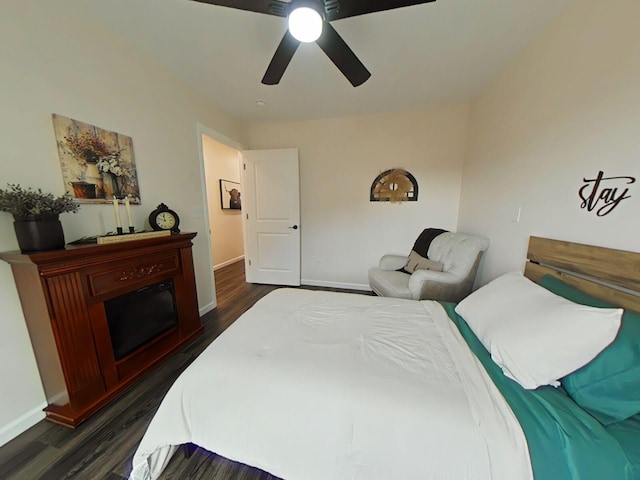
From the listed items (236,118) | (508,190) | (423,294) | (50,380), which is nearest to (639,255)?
(508,190)

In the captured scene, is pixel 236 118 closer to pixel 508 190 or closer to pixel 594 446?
pixel 508 190

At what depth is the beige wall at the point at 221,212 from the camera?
13.5 ft

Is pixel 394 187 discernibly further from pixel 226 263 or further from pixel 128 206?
pixel 226 263

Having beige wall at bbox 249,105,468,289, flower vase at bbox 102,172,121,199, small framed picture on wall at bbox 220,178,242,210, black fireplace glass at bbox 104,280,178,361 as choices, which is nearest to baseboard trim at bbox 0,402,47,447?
black fireplace glass at bbox 104,280,178,361

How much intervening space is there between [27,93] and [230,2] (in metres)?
1.24

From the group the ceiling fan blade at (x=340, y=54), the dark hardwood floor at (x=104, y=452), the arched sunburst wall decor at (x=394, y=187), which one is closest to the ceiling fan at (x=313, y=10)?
the ceiling fan blade at (x=340, y=54)

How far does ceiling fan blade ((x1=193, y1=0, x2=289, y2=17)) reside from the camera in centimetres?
108

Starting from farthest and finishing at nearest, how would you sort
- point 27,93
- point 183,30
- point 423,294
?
point 423,294, point 183,30, point 27,93

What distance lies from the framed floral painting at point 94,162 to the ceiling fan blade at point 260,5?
1.19 meters

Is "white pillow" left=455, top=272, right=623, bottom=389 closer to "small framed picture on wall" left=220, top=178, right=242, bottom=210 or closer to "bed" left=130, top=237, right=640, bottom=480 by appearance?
"bed" left=130, top=237, right=640, bottom=480

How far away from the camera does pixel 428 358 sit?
3.23 ft

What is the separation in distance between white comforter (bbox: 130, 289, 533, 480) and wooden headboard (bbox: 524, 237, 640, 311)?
68cm

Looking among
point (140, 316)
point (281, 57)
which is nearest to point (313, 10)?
point (281, 57)

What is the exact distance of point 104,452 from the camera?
1.15m
